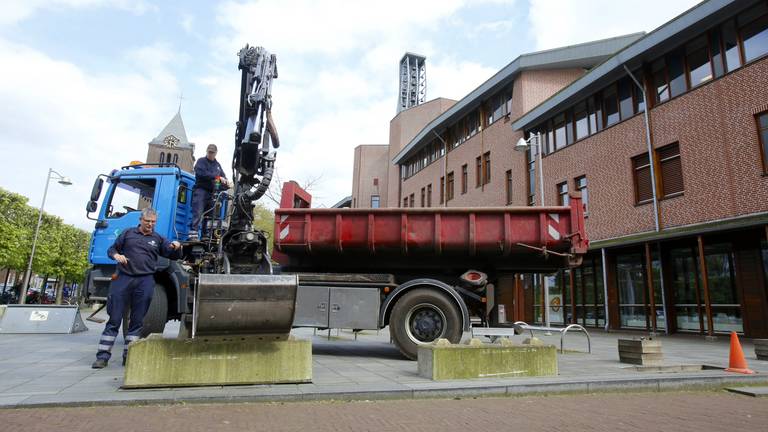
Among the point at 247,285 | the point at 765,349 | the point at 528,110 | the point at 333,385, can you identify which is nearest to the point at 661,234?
the point at 765,349

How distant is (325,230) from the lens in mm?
8273

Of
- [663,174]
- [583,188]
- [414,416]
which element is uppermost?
[583,188]

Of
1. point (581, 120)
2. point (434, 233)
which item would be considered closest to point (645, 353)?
point (434, 233)

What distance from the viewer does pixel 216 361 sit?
5.11 m

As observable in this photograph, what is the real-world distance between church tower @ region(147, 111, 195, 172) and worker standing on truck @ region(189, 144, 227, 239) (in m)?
62.6

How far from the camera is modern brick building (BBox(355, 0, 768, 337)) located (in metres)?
13.1

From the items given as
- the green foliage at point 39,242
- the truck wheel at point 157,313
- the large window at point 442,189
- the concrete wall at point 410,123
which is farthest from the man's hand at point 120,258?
the concrete wall at point 410,123

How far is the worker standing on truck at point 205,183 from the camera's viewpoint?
26.0 ft

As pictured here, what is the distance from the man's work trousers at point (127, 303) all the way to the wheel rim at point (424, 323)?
379 cm

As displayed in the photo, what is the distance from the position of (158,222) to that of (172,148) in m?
66.7

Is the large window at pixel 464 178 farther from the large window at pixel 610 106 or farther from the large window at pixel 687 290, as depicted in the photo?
the large window at pixel 687 290

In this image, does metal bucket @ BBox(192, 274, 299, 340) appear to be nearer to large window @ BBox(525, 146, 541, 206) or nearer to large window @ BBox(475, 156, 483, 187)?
large window @ BBox(525, 146, 541, 206)

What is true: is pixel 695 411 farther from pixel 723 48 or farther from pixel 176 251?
pixel 723 48

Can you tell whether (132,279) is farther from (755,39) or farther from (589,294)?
(589,294)
